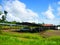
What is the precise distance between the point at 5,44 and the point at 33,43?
2470mm

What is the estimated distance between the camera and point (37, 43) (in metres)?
16.7

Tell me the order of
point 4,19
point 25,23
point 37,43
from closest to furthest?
point 37,43 → point 25,23 → point 4,19

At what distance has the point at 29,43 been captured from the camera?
16672 millimetres

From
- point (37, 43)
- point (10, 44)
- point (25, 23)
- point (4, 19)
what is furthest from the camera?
point (4, 19)

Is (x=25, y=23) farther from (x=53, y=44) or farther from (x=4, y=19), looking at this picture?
(x=53, y=44)

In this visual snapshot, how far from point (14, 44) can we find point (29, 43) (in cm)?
150

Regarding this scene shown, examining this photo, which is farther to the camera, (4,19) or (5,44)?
(4,19)

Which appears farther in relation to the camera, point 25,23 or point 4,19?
point 4,19

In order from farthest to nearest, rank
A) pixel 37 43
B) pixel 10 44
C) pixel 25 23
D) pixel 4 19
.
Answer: pixel 4 19, pixel 25 23, pixel 37 43, pixel 10 44

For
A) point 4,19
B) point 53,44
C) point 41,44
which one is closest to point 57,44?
point 53,44

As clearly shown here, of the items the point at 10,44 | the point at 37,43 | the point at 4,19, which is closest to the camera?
the point at 10,44

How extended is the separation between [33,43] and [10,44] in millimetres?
2126

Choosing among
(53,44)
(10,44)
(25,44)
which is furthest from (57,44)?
(10,44)

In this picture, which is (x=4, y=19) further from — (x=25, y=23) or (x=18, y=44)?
(x=18, y=44)
